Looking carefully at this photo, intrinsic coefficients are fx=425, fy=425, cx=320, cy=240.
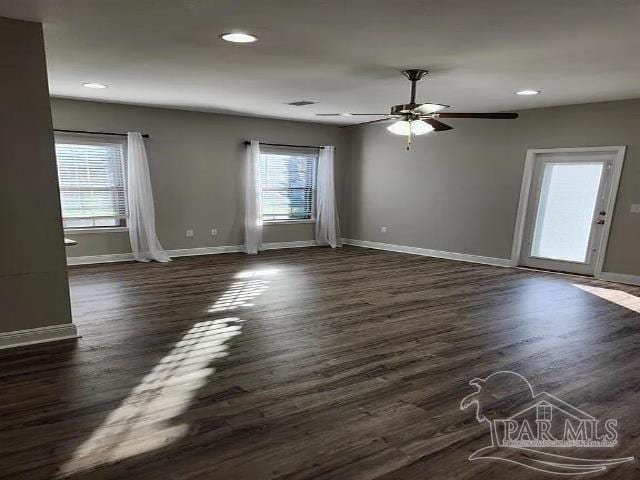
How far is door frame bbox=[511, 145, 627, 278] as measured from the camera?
5570mm

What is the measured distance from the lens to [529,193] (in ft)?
20.9

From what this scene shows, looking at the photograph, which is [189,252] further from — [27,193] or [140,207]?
[27,193]

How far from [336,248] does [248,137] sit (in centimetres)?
269

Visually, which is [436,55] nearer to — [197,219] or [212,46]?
[212,46]

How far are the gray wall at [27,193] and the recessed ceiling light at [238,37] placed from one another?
51.2 inches

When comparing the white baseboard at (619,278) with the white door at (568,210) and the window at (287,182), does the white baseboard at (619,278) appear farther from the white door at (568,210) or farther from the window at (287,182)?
the window at (287,182)

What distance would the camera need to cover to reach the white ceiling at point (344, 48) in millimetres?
2621

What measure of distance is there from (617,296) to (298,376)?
13.9 feet

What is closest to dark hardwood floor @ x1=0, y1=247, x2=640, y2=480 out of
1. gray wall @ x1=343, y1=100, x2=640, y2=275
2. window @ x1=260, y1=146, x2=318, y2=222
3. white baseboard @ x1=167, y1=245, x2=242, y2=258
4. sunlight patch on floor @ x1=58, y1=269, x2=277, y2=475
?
sunlight patch on floor @ x1=58, y1=269, x2=277, y2=475

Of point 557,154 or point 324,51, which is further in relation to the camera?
point 557,154

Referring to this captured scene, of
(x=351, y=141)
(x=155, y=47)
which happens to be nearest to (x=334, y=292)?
(x=155, y=47)

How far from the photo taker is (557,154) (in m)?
6.10

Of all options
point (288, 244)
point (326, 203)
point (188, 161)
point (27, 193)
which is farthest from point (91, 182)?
point (326, 203)

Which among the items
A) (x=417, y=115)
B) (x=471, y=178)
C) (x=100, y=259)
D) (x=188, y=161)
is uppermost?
(x=417, y=115)
